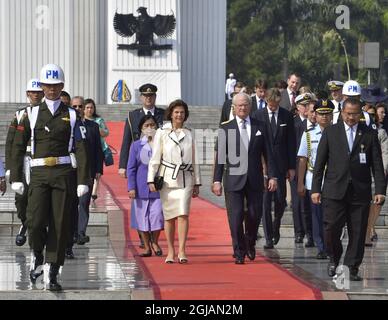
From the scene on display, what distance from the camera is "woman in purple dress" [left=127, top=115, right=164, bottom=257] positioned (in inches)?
645

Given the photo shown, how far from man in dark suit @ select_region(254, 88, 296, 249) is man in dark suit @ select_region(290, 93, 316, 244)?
0.87 ft

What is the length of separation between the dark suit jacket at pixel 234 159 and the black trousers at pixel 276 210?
1.46 meters

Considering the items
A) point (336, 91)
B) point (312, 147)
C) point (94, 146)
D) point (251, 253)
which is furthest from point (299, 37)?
point (251, 253)

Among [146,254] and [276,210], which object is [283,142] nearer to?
[276,210]

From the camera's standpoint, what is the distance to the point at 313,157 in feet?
55.0

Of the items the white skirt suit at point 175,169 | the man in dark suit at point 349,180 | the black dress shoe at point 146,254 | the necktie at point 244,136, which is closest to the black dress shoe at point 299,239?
the black dress shoe at point 146,254

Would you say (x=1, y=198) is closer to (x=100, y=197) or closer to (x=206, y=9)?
(x=100, y=197)

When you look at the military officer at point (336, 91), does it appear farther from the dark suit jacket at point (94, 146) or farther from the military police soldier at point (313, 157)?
the dark suit jacket at point (94, 146)

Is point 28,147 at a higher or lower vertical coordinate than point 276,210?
higher

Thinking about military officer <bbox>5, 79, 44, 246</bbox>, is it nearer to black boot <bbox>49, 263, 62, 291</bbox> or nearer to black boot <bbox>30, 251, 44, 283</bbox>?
black boot <bbox>30, 251, 44, 283</bbox>

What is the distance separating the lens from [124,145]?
1728 cm

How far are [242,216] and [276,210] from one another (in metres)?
1.91

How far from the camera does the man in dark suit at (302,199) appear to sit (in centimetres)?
1748

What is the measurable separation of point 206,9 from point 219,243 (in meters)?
38.3
